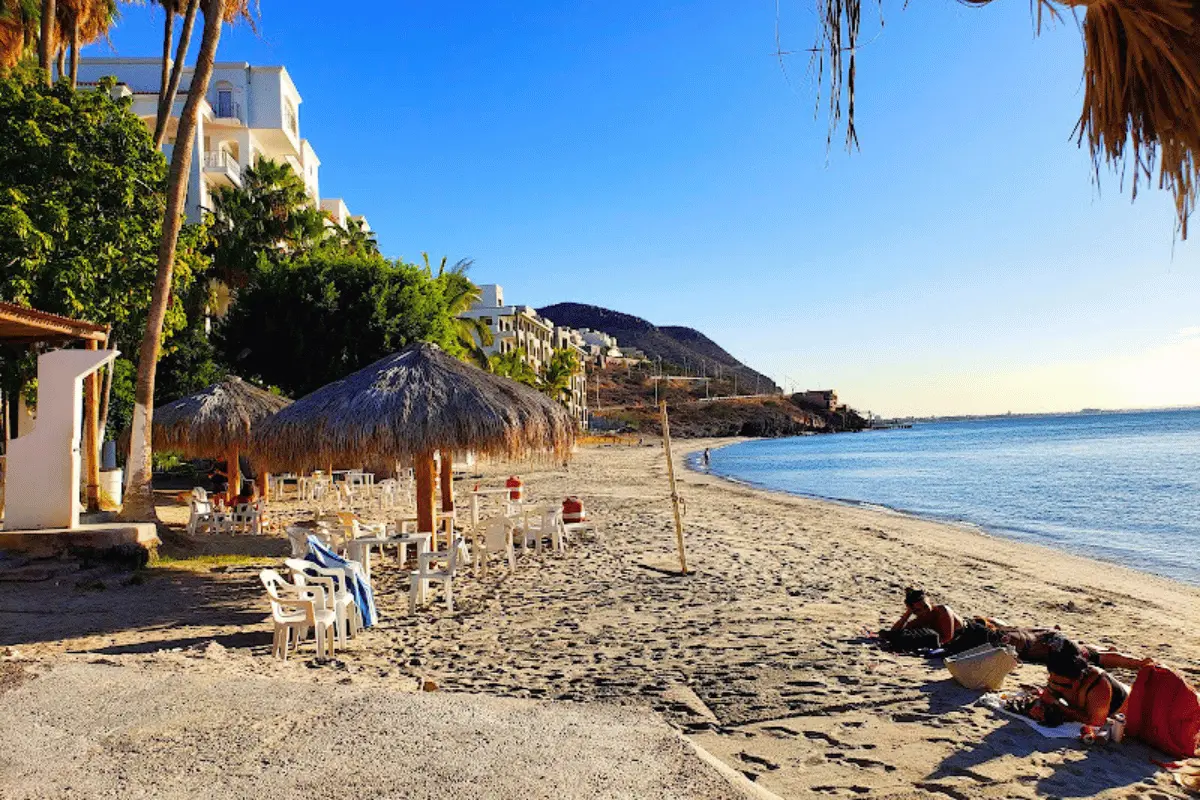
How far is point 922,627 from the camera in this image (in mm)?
6578

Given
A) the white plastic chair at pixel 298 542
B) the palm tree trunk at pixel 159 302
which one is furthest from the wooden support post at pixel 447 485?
the palm tree trunk at pixel 159 302

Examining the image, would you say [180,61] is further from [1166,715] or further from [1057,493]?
[1057,493]

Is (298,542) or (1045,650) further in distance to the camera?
(298,542)

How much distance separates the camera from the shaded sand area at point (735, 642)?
450 cm

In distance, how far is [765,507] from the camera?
22.0 metres

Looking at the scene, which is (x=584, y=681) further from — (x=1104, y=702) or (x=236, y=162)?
(x=236, y=162)

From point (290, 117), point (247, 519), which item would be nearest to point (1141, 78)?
point (247, 519)

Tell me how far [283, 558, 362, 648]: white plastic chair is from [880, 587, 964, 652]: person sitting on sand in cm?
451

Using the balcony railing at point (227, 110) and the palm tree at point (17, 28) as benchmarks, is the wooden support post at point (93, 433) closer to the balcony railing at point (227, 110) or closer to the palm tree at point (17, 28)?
the palm tree at point (17, 28)

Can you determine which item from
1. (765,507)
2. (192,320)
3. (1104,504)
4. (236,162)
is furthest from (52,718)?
(236,162)

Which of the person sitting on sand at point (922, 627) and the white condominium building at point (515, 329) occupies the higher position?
the white condominium building at point (515, 329)

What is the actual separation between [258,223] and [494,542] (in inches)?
850

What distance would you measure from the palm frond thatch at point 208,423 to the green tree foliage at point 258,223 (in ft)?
42.1

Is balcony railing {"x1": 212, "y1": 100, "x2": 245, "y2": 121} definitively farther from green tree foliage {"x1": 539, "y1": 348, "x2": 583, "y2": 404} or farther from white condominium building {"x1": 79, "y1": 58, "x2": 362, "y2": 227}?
green tree foliage {"x1": 539, "y1": 348, "x2": 583, "y2": 404}
